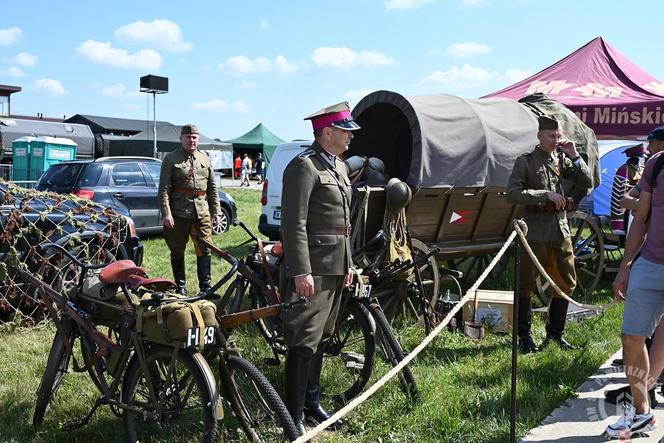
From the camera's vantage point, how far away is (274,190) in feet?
35.3

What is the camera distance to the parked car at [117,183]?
10.7 m

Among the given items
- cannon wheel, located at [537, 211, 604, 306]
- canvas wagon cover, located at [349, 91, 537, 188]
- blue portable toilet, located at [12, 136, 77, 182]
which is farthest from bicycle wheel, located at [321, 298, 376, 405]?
blue portable toilet, located at [12, 136, 77, 182]

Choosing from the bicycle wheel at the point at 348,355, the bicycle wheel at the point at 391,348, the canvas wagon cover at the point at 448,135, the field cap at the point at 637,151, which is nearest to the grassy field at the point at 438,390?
the bicycle wheel at the point at 391,348

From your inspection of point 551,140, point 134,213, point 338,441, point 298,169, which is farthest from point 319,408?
point 134,213

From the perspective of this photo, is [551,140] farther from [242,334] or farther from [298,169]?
[242,334]

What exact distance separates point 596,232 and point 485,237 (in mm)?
1305

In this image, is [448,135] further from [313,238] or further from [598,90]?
[598,90]

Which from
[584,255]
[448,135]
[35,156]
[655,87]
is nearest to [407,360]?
[448,135]

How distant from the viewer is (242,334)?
5.74 metres

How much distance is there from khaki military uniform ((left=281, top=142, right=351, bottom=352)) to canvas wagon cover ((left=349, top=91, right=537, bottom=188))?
269cm

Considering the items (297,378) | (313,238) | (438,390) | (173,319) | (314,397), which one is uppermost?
(313,238)

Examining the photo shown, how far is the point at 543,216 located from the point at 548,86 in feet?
22.5

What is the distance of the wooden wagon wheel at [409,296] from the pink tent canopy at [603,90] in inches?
198

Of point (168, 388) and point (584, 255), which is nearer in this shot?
point (168, 388)
